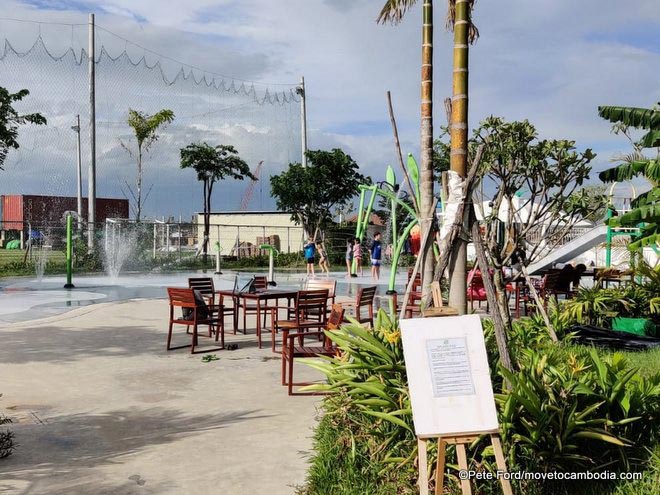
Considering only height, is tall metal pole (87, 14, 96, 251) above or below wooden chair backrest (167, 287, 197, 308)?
above

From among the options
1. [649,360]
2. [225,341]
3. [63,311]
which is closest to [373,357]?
[649,360]

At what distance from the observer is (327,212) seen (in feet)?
123

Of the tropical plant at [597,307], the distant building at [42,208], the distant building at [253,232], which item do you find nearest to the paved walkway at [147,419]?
the tropical plant at [597,307]

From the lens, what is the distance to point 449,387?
3.60 meters

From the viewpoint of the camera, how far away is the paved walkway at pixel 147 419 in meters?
4.51

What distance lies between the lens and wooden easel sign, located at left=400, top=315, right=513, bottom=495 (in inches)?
138

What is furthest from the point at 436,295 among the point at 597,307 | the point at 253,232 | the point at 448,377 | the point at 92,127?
the point at 253,232

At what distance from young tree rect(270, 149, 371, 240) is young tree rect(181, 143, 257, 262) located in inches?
136

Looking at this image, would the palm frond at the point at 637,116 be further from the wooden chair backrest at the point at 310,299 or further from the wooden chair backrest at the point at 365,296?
the wooden chair backrest at the point at 310,299

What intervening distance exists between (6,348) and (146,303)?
18.6 ft

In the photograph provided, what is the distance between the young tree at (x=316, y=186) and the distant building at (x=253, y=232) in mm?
3075

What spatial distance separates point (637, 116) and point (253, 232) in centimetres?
3918

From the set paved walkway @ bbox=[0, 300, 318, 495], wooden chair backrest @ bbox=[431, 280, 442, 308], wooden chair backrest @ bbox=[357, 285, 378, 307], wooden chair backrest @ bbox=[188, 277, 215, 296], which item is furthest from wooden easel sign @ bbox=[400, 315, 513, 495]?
wooden chair backrest @ bbox=[188, 277, 215, 296]

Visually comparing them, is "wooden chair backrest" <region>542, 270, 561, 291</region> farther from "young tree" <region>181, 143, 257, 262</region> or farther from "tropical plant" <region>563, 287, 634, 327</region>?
"young tree" <region>181, 143, 257, 262</region>
